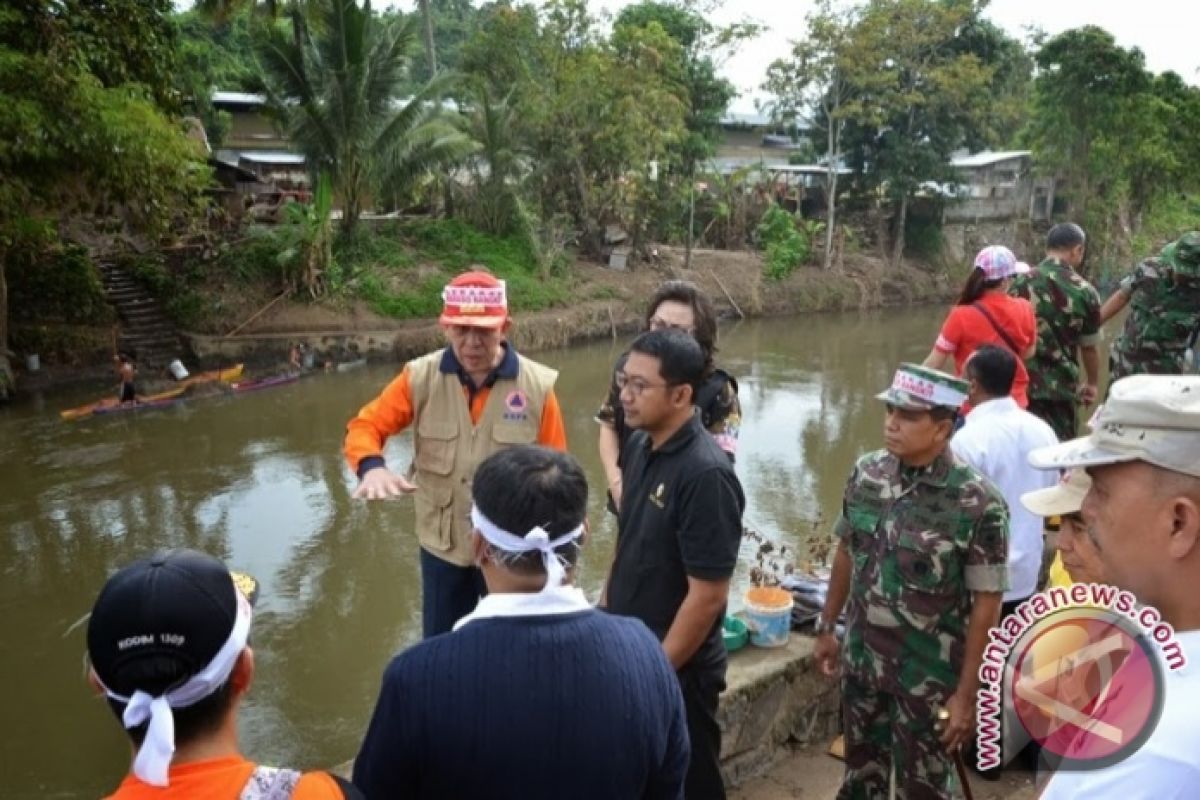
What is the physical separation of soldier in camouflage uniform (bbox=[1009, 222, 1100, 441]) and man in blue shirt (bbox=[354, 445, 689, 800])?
160 inches

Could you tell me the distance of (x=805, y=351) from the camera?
19.3 meters

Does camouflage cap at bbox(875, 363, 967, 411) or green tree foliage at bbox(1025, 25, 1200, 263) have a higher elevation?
green tree foliage at bbox(1025, 25, 1200, 263)

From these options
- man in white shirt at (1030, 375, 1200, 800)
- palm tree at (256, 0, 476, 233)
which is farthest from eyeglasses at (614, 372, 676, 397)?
palm tree at (256, 0, 476, 233)

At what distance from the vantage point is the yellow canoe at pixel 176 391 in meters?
12.9

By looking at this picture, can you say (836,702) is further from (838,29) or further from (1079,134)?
(1079,134)

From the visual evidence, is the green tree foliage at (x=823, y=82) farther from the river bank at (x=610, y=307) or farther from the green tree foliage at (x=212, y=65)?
the green tree foliage at (x=212, y=65)

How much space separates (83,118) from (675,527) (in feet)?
36.2

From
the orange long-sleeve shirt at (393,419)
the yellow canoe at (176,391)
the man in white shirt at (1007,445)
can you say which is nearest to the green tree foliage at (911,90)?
the yellow canoe at (176,391)

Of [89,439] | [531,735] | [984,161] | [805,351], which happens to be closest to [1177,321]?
[531,735]

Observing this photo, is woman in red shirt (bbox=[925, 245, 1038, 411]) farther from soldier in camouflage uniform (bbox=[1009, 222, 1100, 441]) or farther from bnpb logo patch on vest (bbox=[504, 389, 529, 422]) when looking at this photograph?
bnpb logo patch on vest (bbox=[504, 389, 529, 422])

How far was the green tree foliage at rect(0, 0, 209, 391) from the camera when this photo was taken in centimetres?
1054

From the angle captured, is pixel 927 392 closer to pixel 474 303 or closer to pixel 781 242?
pixel 474 303

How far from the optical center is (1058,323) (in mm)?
5012

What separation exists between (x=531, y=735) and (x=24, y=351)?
1672 cm
